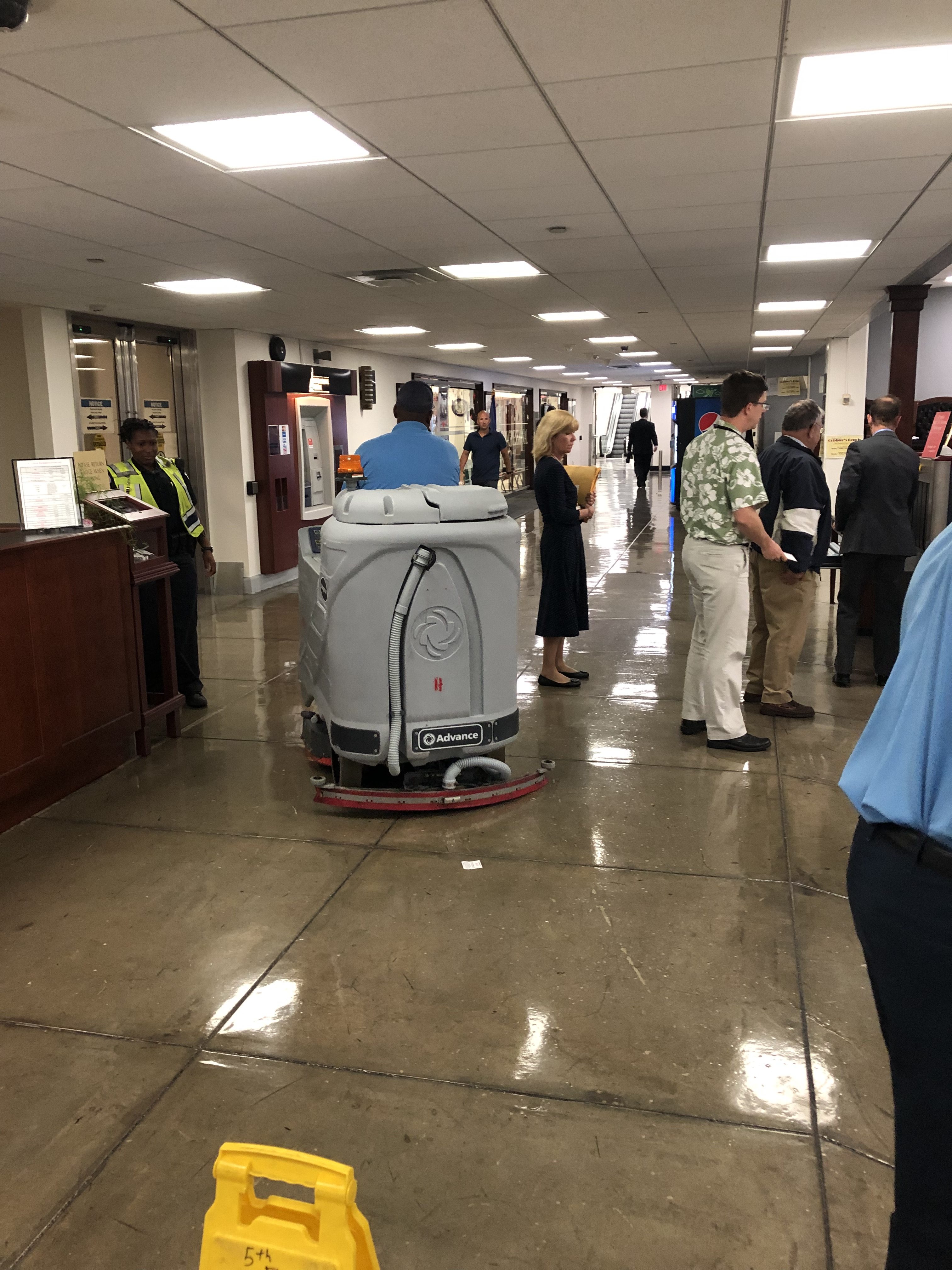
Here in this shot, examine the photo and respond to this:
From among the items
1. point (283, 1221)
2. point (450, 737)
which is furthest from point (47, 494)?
point (283, 1221)

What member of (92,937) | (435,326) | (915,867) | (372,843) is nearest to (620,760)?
(372,843)

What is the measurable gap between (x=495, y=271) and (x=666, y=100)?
10.6 ft

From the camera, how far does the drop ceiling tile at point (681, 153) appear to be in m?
3.47

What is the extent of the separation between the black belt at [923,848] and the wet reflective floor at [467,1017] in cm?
102

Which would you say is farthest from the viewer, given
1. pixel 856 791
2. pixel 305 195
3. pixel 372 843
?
pixel 305 195

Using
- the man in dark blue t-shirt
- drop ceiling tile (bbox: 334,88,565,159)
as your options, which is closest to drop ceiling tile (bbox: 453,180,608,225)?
drop ceiling tile (bbox: 334,88,565,159)

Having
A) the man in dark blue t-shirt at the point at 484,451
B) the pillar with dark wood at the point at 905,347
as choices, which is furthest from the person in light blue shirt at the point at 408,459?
the man in dark blue t-shirt at the point at 484,451

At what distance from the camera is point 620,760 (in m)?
4.53

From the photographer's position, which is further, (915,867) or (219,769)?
(219,769)

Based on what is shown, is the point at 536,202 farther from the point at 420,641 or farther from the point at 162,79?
the point at 420,641

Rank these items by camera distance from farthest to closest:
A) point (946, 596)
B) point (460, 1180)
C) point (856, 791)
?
point (460, 1180) < point (856, 791) < point (946, 596)

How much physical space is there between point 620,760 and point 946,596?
334 cm

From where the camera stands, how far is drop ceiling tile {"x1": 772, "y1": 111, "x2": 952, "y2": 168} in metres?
3.37

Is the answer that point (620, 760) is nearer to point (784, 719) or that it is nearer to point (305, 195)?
point (784, 719)
